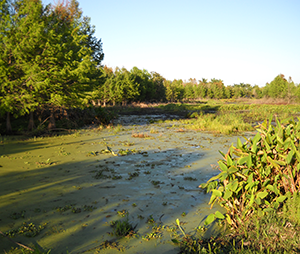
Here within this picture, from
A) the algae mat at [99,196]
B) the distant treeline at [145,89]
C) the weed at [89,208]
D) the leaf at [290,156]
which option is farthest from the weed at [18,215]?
the distant treeline at [145,89]

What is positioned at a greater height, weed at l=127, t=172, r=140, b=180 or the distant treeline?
the distant treeline

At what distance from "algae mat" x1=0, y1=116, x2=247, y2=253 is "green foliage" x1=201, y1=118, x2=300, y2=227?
84 centimetres

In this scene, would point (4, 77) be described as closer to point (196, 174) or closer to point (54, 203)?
point (54, 203)

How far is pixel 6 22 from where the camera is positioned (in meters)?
11.8

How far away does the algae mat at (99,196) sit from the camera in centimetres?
358

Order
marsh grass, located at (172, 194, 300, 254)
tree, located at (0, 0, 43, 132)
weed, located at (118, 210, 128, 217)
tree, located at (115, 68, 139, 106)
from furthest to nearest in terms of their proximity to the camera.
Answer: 1. tree, located at (115, 68, 139, 106)
2. tree, located at (0, 0, 43, 132)
3. weed, located at (118, 210, 128, 217)
4. marsh grass, located at (172, 194, 300, 254)

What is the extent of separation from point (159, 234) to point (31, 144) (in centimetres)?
969

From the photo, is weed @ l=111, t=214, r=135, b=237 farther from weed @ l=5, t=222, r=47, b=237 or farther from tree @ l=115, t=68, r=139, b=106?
tree @ l=115, t=68, r=139, b=106

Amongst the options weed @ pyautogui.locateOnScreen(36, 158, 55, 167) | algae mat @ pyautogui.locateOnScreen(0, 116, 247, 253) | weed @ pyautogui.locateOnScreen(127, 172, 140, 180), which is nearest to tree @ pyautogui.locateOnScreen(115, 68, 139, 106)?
algae mat @ pyautogui.locateOnScreen(0, 116, 247, 253)

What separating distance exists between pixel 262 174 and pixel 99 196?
3.50m

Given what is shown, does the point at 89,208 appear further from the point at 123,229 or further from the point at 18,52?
the point at 18,52

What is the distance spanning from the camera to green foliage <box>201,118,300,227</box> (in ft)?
11.0

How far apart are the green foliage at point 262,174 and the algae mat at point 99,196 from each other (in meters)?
0.84

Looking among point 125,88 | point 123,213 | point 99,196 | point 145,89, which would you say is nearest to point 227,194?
point 123,213
